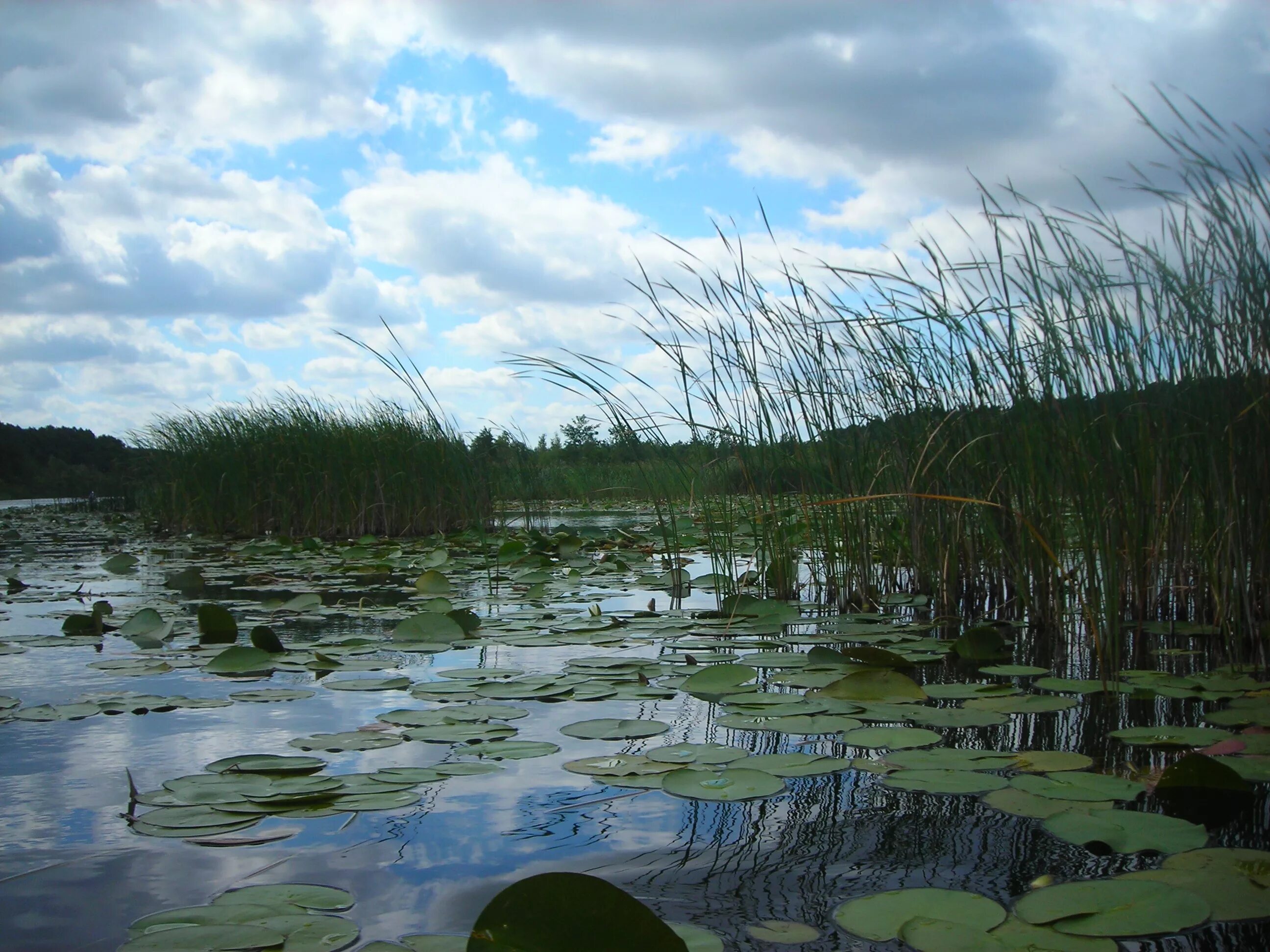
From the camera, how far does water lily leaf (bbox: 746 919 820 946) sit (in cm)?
92

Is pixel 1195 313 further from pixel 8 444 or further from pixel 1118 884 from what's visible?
pixel 8 444

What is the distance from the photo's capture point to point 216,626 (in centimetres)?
279

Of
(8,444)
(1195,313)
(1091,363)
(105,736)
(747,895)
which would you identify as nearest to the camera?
(747,895)

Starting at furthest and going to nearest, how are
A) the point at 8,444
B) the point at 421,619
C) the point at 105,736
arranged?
the point at 8,444 → the point at 421,619 → the point at 105,736

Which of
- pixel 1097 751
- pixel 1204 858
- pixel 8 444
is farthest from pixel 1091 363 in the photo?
pixel 8 444

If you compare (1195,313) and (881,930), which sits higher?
(1195,313)

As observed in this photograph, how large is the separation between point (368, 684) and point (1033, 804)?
1522mm

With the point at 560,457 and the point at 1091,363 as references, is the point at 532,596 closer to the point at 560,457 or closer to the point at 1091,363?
the point at 1091,363

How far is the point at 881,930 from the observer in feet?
3.00

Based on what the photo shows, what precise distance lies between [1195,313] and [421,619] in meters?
2.41

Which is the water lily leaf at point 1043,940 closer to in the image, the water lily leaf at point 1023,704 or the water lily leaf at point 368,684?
the water lily leaf at point 1023,704

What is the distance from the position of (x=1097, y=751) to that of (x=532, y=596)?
2632mm

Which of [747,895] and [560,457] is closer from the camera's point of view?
[747,895]

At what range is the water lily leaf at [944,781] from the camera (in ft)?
4.40
